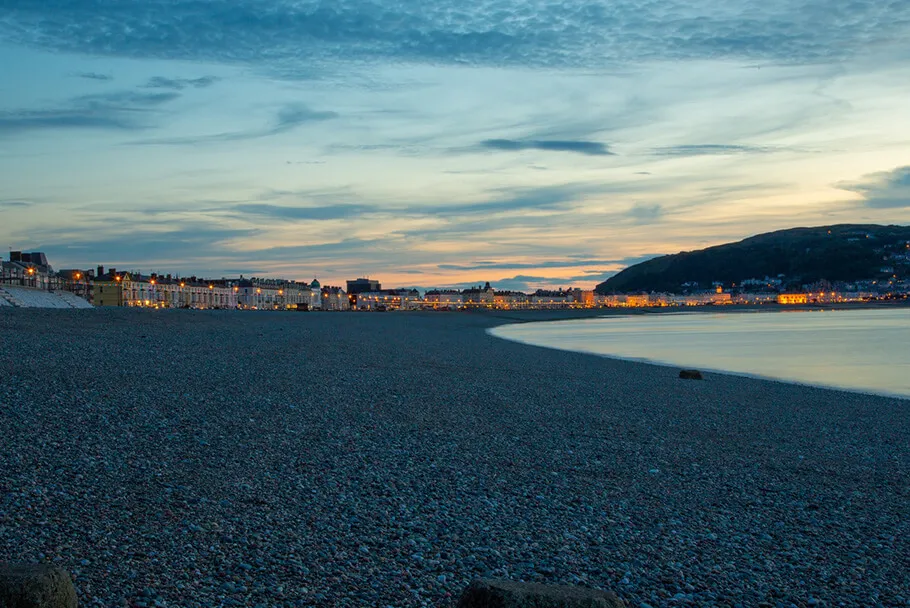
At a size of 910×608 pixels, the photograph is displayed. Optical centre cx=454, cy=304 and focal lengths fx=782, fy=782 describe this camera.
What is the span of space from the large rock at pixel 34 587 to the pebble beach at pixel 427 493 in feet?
2.84

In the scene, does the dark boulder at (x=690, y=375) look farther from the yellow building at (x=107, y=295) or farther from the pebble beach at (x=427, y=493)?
the yellow building at (x=107, y=295)

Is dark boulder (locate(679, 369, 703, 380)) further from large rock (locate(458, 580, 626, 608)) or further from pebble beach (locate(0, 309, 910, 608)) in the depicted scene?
large rock (locate(458, 580, 626, 608))

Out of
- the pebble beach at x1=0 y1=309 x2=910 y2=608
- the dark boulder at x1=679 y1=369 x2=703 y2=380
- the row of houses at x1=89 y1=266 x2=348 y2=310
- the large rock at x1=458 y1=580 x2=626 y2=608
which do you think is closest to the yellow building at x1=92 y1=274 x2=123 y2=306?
the row of houses at x1=89 y1=266 x2=348 y2=310

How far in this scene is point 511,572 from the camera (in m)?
5.66

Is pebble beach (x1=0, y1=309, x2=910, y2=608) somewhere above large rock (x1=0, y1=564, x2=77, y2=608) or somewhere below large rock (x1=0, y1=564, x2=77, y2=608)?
below

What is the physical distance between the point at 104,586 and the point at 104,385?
29.9 feet

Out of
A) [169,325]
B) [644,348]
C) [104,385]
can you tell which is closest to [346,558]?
[104,385]

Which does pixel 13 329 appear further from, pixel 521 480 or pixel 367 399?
pixel 521 480

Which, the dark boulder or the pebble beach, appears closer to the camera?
the pebble beach

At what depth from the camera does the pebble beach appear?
5.48 m

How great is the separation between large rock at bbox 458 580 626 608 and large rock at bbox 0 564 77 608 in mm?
2009

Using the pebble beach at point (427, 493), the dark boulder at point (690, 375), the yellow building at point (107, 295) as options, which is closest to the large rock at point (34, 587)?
the pebble beach at point (427, 493)

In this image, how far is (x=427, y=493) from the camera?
7.62 m

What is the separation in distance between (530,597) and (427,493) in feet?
12.6
